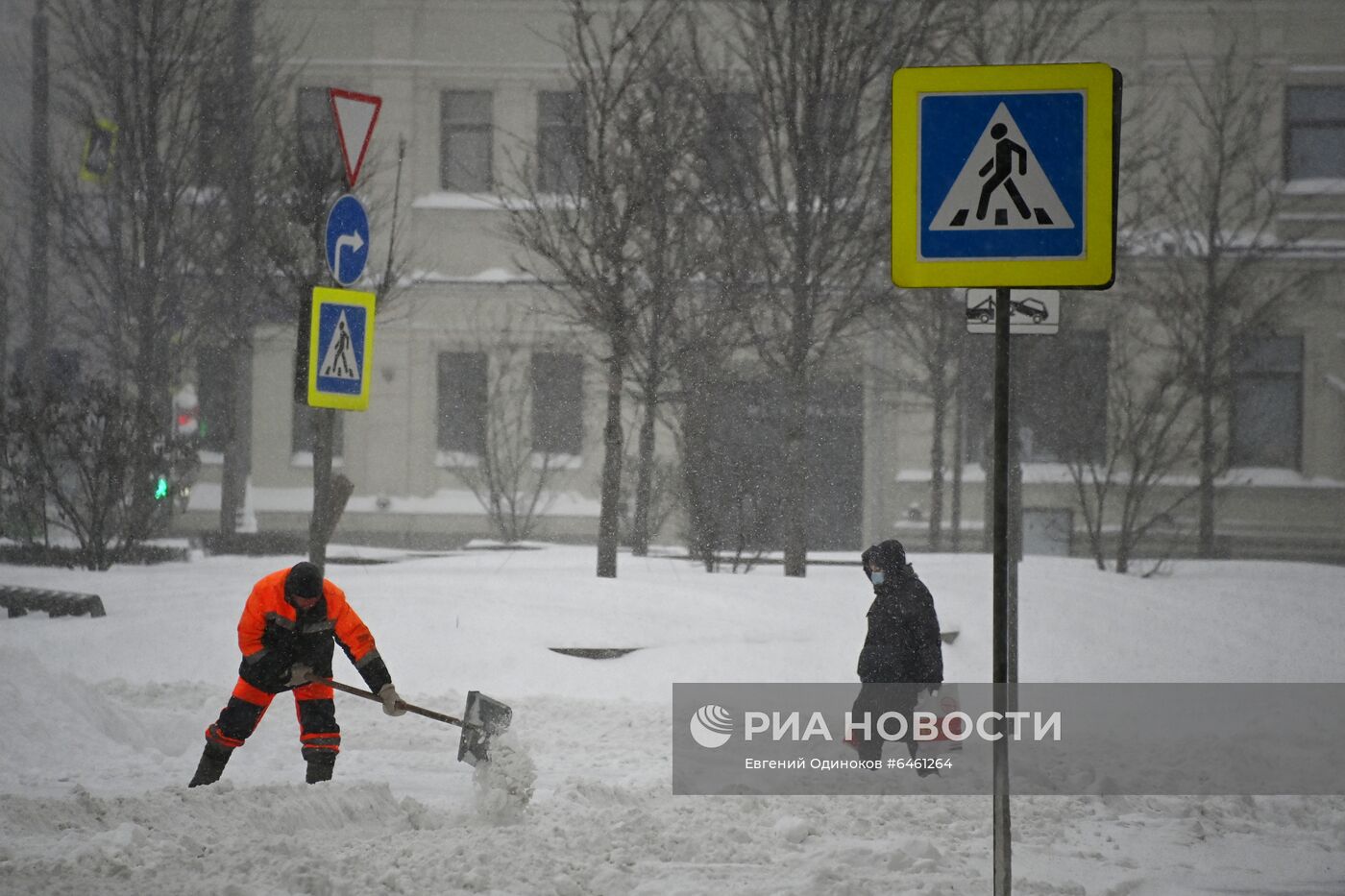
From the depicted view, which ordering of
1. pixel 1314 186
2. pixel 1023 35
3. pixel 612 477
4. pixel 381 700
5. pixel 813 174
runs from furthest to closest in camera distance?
pixel 1314 186, pixel 1023 35, pixel 813 174, pixel 612 477, pixel 381 700

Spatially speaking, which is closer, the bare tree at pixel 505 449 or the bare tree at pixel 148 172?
the bare tree at pixel 148 172

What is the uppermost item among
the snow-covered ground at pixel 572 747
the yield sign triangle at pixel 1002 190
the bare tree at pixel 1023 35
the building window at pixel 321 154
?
the bare tree at pixel 1023 35

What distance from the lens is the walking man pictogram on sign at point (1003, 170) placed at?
4555mm

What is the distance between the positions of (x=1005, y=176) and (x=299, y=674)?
405 cm

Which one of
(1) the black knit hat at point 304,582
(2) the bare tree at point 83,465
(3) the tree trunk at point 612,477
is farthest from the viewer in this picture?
(2) the bare tree at point 83,465

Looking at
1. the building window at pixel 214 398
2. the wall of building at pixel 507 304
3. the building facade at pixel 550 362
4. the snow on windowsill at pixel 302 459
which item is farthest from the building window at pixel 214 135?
the snow on windowsill at pixel 302 459

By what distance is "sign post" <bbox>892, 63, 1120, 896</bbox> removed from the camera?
454cm

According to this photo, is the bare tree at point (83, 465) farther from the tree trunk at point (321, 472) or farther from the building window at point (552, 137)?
the building window at point (552, 137)

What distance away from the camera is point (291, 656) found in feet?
22.7

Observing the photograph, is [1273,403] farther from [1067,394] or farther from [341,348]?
[341,348]

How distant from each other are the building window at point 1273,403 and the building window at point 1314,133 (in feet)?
8.70

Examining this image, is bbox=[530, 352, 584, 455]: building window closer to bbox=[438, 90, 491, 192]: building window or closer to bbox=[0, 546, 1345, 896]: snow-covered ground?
bbox=[438, 90, 491, 192]: building window

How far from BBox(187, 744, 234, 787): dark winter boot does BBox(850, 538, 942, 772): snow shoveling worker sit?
141 inches

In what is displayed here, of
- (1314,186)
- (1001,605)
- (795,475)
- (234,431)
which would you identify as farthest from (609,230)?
(1314,186)
